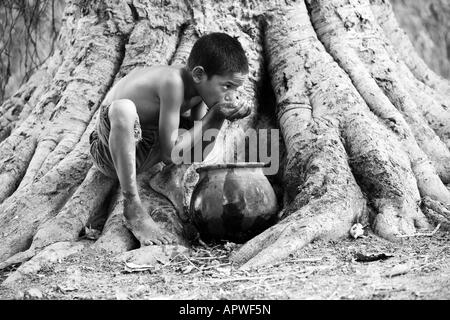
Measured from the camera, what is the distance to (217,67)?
3.20 metres

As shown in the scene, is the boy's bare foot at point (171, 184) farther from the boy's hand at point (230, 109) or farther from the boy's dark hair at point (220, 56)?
the boy's dark hair at point (220, 56)

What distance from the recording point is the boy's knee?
3.05m

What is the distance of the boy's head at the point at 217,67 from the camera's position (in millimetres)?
3195

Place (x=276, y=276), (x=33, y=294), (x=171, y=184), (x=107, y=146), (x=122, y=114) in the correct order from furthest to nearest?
(x=171, y=184) → (x=107, y=146) → (x=122, y=114) → (x=276, y=276) → (x=33, y=294)

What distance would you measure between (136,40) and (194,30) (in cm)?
39

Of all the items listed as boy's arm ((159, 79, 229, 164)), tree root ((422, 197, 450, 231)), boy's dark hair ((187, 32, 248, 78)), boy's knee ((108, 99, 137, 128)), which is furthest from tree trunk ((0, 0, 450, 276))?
boy's dark hair ((187, 32, 248, 78))

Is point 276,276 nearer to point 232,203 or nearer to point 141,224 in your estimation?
point 232,203

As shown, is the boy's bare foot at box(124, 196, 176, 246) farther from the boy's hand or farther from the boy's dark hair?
the boy's dark hair

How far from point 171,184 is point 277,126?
895 millimetres

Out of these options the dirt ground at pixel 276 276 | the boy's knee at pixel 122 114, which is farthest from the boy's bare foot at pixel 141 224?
the boy's knee at pixel 122 114

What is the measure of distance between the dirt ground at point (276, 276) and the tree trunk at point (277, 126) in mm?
114

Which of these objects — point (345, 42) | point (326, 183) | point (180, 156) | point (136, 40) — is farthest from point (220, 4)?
point (326, 183)

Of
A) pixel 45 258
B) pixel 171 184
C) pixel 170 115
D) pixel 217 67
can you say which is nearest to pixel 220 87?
pixel 217 67
